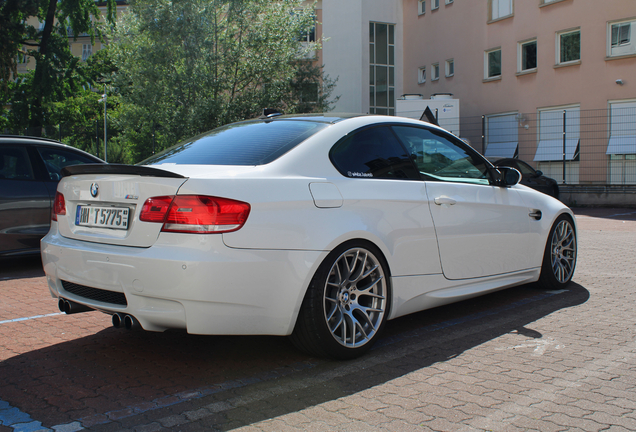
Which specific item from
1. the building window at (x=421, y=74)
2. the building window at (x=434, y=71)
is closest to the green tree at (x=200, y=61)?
the building window at (x=434, y=71)

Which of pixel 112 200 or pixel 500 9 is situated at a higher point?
pixel 500 9

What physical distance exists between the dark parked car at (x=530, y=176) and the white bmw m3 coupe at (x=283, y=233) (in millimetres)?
14026

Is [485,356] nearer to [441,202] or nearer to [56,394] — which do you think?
[441,202]

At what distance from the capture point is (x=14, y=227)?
712 centimetres

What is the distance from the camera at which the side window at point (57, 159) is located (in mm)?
7469

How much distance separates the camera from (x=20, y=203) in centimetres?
716

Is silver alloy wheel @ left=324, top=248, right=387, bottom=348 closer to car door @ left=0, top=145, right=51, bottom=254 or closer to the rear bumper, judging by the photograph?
the rear bumper

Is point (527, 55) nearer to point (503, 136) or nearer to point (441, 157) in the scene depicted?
point (503, 136)

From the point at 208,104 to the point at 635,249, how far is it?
1842cm

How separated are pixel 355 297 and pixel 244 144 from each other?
1215 mm

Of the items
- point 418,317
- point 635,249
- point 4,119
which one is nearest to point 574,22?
point 635,249

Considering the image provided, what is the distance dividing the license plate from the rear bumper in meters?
0.14

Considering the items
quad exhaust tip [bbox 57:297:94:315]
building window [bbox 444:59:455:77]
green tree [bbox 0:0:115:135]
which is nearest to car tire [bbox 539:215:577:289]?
quad exhaust tip [bbox 57:297:94:315]

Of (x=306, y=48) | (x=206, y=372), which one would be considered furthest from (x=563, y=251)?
(x=306, y=48)
